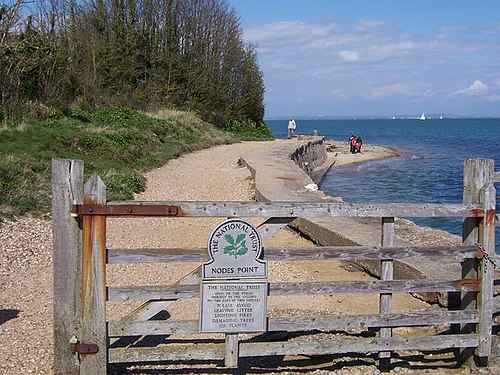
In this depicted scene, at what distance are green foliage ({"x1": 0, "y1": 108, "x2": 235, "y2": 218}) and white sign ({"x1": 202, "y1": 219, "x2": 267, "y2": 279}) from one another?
696 cm

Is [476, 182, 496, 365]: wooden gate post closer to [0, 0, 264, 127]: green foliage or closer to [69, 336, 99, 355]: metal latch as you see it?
[69, 336, 99, 355]: metal latch

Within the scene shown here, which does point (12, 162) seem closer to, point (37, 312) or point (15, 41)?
point (37, 312)

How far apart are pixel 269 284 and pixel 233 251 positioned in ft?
1.60

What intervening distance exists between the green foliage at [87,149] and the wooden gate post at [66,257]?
6400mm

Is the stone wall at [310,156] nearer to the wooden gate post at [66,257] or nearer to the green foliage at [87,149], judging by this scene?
the green foliage at [87,149]

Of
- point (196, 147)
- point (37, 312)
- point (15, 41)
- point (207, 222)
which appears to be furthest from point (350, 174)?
point (37, 312)

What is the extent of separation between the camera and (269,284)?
5.30 m

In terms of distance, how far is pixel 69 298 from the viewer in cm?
501

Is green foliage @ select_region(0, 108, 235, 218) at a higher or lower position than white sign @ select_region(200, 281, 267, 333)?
higher

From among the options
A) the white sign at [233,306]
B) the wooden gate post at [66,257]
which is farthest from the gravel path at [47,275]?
the white sign at [233,306]

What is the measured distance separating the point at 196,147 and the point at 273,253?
24.8 metres

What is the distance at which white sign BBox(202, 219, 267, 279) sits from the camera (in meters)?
4.99

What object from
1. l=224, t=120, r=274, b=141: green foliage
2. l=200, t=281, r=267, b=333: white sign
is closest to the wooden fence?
l=200, t=281, r=267, b=333: white sign

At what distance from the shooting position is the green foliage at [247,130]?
4278 centimetres
